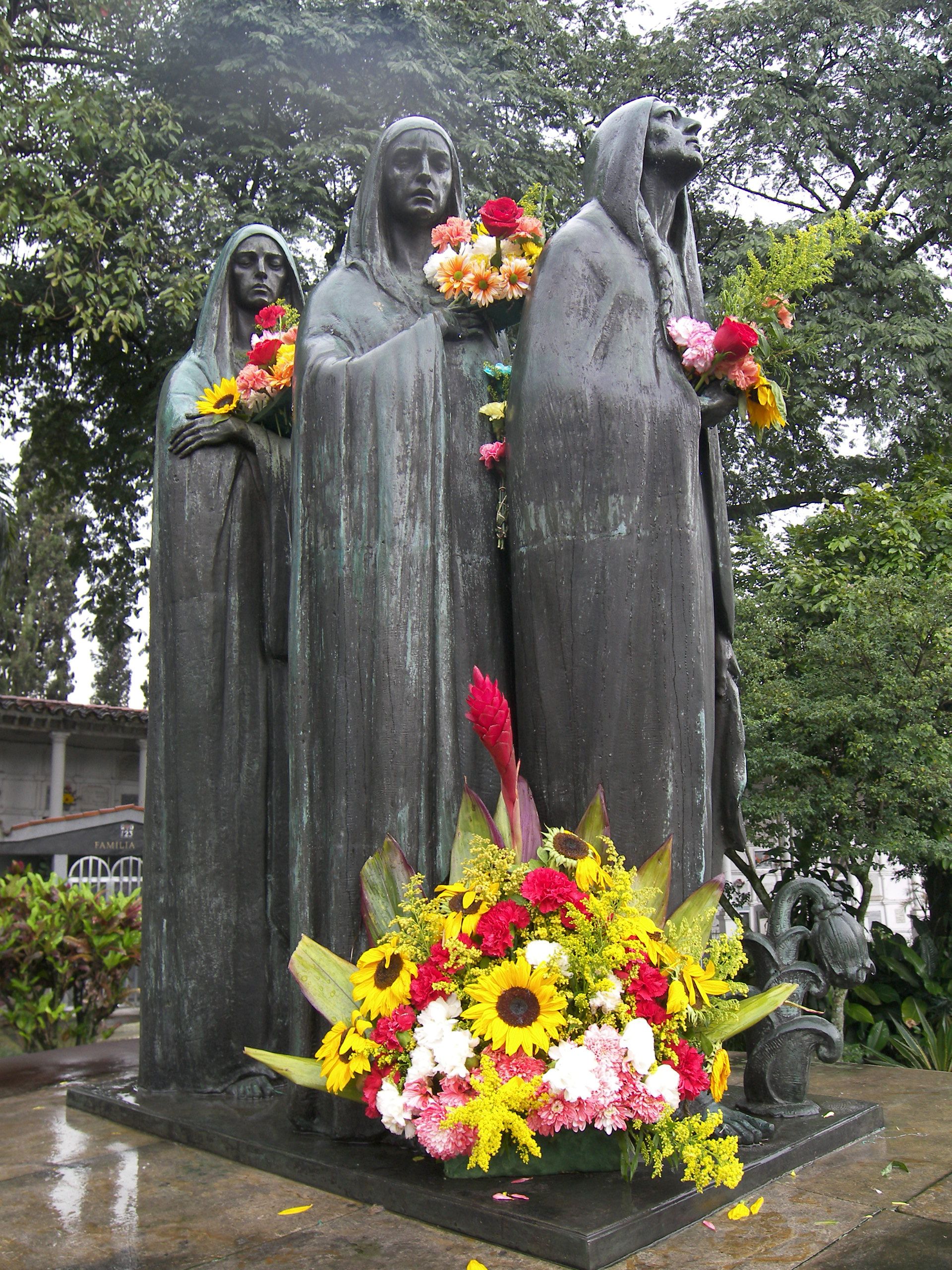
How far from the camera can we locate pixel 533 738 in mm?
2973

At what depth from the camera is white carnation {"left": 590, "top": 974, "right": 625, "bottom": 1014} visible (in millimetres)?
2379

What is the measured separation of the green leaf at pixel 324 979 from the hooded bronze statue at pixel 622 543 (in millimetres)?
663

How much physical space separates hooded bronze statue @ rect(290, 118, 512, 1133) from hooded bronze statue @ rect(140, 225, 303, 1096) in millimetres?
685

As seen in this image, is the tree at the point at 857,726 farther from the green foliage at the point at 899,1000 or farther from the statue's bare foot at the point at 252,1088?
the statue's bare foot at the point at 252,1088

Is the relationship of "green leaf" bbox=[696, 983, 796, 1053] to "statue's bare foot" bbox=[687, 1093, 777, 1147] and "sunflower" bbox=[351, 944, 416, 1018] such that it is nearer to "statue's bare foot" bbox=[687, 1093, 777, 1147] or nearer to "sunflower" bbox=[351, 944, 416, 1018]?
"statue's bare foot" bbox=[687, 1093, 777, 1147]

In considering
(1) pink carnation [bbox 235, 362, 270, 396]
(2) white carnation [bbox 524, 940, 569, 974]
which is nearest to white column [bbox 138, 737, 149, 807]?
(1) pink carnation [bbox 235, 362, 270, 396]

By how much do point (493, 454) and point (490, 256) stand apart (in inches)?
23.7

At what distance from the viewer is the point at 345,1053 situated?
253 cm

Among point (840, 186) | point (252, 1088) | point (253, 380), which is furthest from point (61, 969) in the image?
point (840, 186)

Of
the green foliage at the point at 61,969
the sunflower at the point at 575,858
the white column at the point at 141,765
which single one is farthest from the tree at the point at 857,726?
the white column at the point at 141,765

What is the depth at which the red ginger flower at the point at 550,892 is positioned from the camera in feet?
8.01

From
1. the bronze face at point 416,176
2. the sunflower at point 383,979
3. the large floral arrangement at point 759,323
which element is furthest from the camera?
the bronze face at point 416,176

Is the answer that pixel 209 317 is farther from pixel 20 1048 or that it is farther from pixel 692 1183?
pixel 20 1048

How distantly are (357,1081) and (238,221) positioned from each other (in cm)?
953
